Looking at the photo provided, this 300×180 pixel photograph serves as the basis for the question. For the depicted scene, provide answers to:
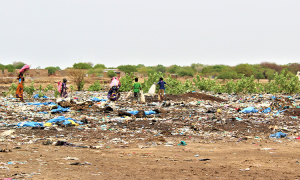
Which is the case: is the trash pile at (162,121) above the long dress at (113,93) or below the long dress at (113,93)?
below

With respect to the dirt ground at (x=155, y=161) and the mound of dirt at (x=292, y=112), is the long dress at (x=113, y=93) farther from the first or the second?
the dirt ground at (x=155, y=161)

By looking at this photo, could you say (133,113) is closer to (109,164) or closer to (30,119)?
(30,119)

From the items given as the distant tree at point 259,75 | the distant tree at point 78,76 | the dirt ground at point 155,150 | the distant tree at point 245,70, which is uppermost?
the distant tree at point 245,70

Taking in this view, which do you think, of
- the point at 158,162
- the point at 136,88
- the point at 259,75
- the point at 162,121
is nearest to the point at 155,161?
the point at 158,162

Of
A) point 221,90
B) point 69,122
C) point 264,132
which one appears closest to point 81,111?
point 69,122

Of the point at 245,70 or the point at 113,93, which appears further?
the point at 245,70

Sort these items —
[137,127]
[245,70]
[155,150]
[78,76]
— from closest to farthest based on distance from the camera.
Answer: [155,150], [137,127], [78,76], [245,70]

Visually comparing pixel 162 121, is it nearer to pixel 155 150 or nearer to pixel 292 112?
pixel 155 150

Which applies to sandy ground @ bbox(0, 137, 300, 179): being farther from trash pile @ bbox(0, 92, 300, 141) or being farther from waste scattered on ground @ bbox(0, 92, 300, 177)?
trash pile @ bbox(0, 92, 300, 141)

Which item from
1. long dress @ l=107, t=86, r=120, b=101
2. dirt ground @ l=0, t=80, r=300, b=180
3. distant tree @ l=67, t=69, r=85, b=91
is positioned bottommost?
dirt ground @ l=0, t=80, r=300, b=180

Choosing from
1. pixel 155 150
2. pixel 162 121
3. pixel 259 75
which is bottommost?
pixel 155 150

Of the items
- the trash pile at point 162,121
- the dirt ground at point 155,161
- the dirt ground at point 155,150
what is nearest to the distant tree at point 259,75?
the trash pile at point 162,121

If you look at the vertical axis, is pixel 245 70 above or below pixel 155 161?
above

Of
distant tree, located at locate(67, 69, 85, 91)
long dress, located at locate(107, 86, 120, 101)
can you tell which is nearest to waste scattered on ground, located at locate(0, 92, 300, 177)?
long dress, located at locate(107, 86, 120, 101)
